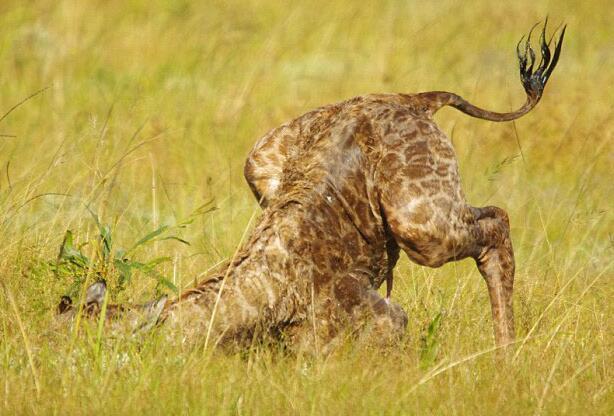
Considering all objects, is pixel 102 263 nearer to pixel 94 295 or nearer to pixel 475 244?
pixel 94 295

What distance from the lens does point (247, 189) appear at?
34.6 ft

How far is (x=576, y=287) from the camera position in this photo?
27.5ft

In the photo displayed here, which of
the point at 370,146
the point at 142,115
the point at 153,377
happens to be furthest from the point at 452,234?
the point at 142,115

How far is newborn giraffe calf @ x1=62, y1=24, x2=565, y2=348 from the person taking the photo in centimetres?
592

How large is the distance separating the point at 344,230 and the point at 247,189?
4087 mm

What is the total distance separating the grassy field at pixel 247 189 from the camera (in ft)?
18.2

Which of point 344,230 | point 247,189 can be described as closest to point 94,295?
point 344,230

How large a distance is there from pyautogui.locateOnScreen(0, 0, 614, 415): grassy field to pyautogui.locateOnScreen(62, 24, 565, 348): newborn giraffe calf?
0.19 m

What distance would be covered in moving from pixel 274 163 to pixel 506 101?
7.23m

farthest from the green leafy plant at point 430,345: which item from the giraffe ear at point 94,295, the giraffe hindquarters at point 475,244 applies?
the giraffe ear at point 94,295

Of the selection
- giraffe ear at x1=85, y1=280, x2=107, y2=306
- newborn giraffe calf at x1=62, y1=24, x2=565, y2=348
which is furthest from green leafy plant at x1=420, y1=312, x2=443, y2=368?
giraffe ear at x1=85, y1=280, x2=107, y2=306

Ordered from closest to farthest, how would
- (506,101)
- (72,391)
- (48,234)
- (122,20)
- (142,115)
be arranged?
(72,391), (48,234), (142,115), (506,101), (122,20)

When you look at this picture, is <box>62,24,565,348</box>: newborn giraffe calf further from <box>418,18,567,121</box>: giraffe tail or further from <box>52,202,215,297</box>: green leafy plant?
<box>52,202,215,297</box>: green leafy plant

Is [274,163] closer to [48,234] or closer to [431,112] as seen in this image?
[431,112]
